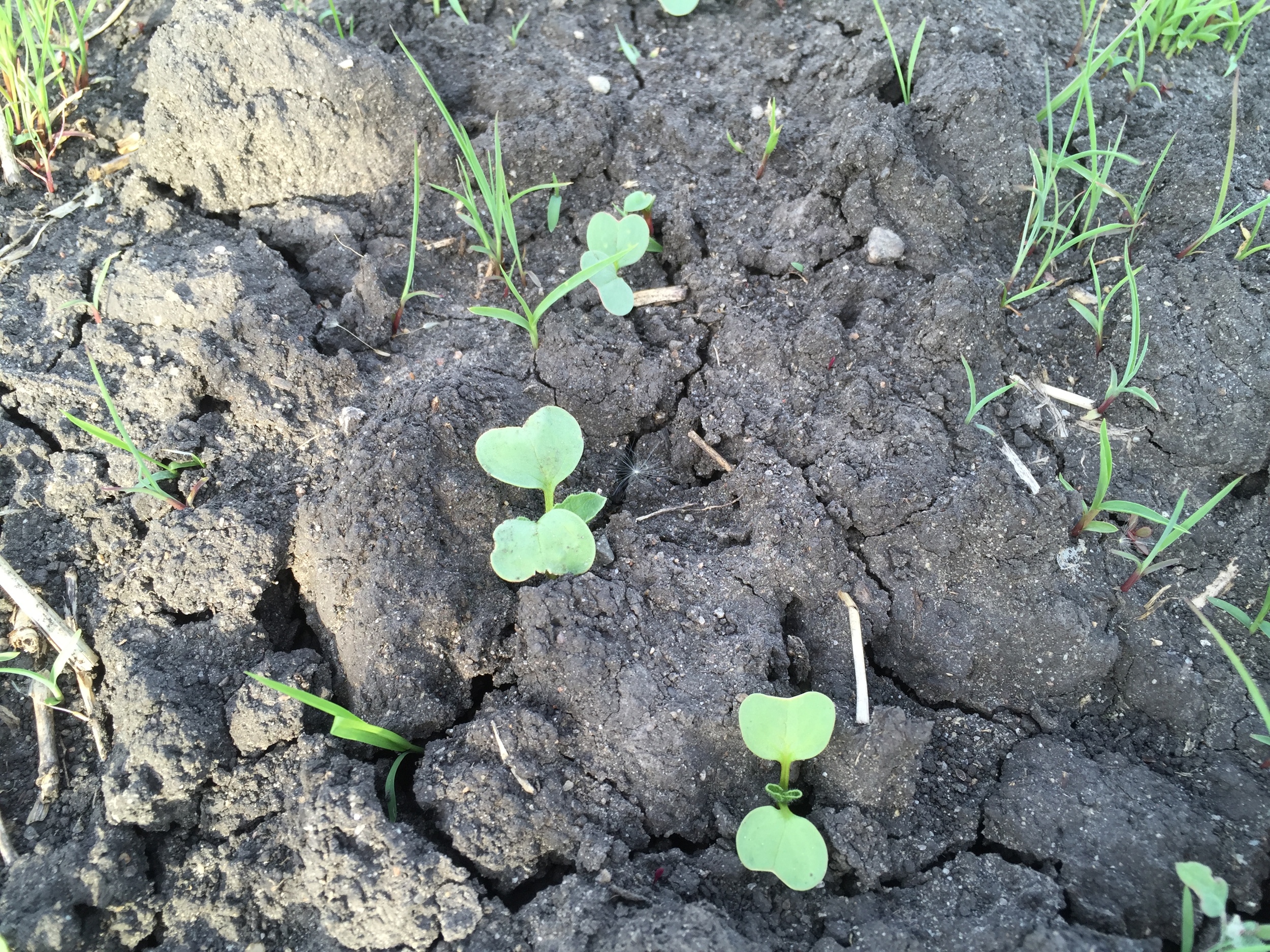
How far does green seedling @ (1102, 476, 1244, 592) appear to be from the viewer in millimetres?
1529

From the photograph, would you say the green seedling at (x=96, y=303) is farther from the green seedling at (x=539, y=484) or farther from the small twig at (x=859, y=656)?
the small twig at (x=859, y=656)

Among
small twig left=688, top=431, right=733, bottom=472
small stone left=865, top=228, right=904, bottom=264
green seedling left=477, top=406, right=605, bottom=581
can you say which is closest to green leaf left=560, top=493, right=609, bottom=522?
green seedling left=477, top=406, right=605, bottom=581

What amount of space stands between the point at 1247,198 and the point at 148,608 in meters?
2.69

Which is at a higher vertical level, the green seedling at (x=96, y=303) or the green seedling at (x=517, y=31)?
the green seedling at (x=517, y=31)

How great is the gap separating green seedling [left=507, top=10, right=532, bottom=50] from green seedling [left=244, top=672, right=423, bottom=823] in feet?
6.01

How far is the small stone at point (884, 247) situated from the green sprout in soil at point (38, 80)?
2067 millimetres

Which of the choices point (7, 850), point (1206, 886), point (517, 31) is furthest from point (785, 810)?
point (517, 31)

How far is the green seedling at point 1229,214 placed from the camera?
1.79 meters

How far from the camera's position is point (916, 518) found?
5.56ft

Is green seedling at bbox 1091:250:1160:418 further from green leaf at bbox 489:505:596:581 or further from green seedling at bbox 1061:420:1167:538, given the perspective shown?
green leaf at bbox 489:505:596:581

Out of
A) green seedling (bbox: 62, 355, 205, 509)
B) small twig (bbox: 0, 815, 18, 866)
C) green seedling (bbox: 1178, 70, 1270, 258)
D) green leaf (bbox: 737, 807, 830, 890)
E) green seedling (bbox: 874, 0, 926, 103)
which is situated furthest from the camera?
green seedling (bbox: 874, 0, 926, 103)

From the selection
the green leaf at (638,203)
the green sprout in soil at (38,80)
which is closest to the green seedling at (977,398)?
the green leaf at (638,203)

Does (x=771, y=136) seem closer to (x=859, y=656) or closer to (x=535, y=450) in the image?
(x=535, y=450)

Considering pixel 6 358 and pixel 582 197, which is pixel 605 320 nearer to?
pixel 582 197
